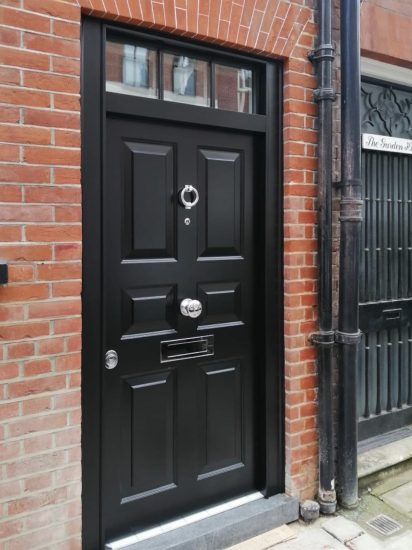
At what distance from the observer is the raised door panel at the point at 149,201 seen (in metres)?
2.36

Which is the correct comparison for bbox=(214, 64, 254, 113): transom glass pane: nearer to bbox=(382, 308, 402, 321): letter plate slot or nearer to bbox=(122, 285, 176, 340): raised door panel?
bbox=(122, 285, 176, 340): raised door panel

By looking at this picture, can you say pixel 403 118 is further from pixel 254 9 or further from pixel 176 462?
pixel 176 462

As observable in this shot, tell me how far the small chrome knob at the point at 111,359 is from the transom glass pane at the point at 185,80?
1381 millimetres

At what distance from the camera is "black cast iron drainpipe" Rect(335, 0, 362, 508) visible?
270 centimetres

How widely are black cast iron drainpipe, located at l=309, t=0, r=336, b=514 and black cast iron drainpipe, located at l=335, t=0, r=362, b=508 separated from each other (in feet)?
0.25

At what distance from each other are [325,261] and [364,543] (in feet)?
5.17

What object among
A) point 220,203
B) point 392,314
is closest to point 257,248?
point 220,203

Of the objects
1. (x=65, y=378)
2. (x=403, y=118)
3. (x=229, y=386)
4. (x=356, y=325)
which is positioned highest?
(x=403, y=118)

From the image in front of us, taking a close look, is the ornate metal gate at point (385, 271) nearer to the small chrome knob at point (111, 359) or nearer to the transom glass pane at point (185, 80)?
the transom glass pane at point (185, 80)

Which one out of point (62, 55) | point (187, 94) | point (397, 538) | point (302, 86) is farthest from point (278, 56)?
point (397, 538)

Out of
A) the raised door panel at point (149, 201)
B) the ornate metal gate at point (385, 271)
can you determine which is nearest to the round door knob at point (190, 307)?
the raised door panel at point (149, 201)

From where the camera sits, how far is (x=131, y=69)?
2.35 m

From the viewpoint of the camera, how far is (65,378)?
6.80 ft

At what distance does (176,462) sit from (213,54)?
2.29 meters
